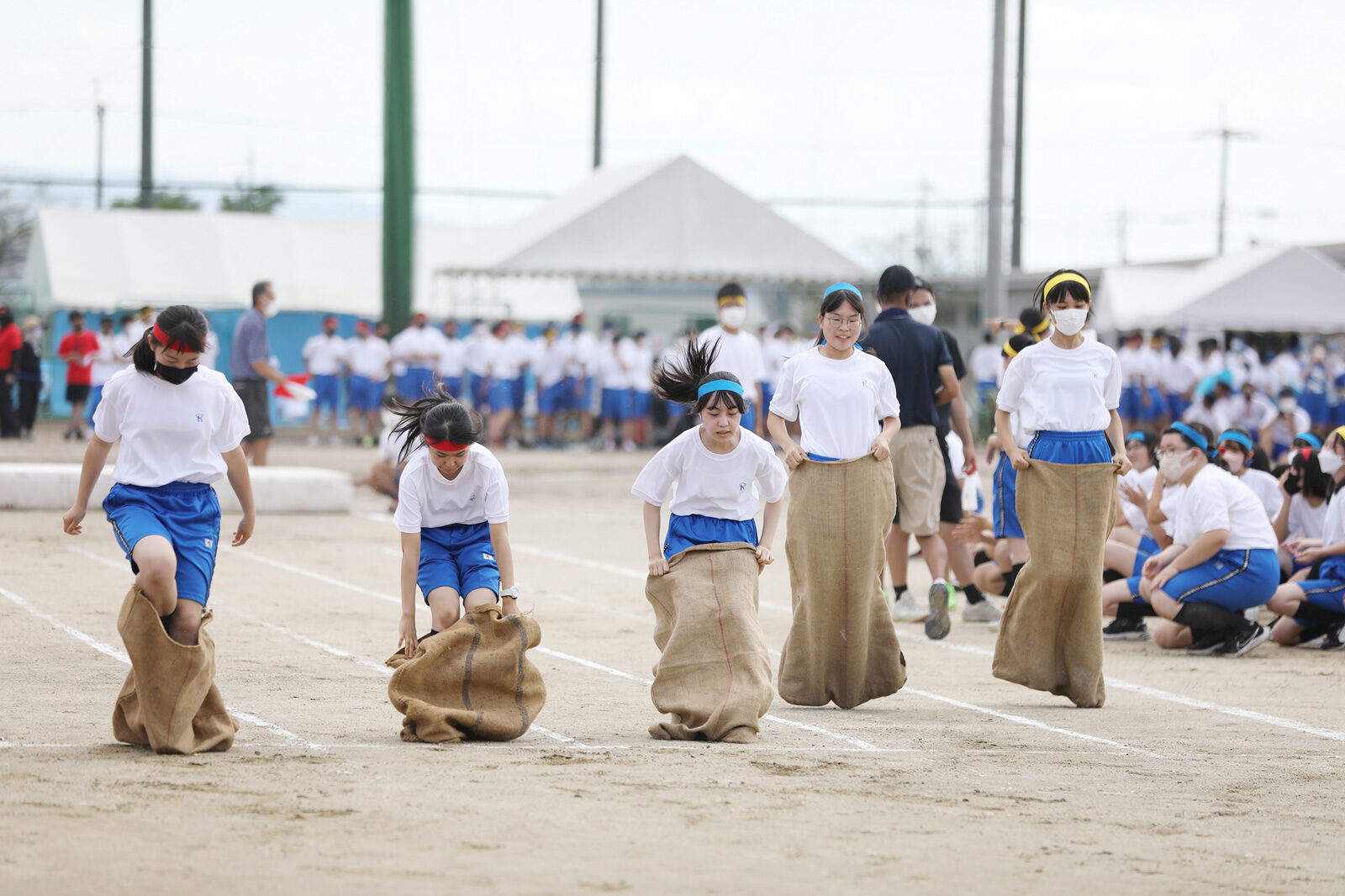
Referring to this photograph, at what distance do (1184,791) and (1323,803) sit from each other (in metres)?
0.50

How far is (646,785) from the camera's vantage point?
5.92 meters

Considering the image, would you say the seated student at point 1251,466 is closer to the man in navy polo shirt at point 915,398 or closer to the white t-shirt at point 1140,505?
the white t-shirt at point 1140,505

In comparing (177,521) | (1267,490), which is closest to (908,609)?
(1267,490)

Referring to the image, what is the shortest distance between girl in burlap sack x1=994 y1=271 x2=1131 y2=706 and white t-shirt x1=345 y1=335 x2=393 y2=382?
63.2 ft

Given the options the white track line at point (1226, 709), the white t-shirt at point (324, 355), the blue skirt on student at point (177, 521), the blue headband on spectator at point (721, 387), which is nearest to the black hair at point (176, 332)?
the blue skirt on student at point (177, 521)

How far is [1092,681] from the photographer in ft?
26.6

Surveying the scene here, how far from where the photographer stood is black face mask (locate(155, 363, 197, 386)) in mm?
6359

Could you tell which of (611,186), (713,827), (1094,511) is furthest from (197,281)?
(713,827)

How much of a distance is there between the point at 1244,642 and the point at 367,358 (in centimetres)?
1838

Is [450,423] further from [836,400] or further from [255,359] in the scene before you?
[255,359]

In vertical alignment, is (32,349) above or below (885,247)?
below

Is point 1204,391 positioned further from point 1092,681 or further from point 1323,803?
point 1323,803

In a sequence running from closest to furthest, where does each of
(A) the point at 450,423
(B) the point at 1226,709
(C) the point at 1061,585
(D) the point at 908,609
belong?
(A) the point at 450,423 < (C) the point at 1061,585 < (B) the point at 1226,709 < (D) the point at 908,609

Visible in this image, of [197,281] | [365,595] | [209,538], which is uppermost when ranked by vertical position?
[197,281]
